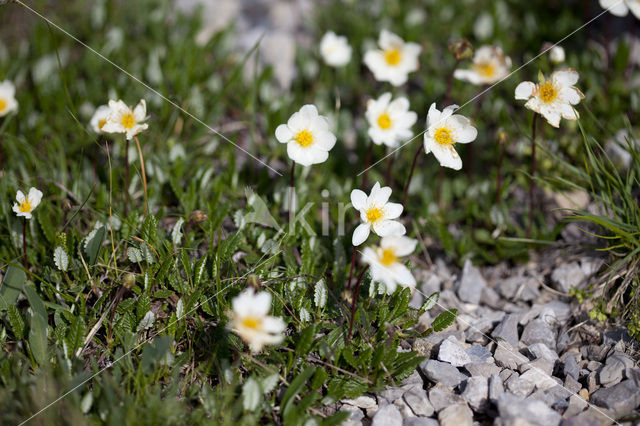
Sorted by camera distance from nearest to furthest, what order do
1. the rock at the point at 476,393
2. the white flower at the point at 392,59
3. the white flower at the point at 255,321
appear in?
the white flower at the point at 255,321 → the rock at the point at 476,393 → the white flower at the point at 392,59

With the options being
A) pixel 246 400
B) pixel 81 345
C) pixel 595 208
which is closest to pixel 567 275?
pixel 595 208

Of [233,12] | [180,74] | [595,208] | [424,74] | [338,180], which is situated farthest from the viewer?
[233,12]

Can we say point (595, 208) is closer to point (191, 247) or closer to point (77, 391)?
point (191, 247)

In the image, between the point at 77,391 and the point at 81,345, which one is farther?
the point at 81,345

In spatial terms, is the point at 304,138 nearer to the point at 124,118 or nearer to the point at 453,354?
the point at 124,118

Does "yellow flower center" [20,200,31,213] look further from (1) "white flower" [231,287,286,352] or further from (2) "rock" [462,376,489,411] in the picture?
(2) "rock" [462,376,489,411]

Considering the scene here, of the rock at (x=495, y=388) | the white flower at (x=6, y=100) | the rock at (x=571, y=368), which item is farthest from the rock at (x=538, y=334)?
the white flower at (x=6, y=100)

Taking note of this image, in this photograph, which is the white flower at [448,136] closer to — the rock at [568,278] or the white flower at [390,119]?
the white flower at [390,119]
